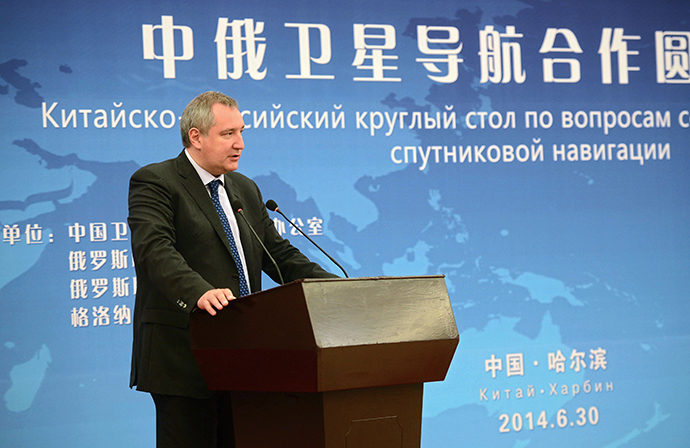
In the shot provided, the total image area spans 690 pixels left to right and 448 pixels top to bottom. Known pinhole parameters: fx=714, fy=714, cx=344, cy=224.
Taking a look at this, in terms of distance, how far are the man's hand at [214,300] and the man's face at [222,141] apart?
0.47m

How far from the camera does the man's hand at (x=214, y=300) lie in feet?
5.41

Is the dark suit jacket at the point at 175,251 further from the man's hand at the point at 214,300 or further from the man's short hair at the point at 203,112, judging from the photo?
the man's hand at the point at 214,300

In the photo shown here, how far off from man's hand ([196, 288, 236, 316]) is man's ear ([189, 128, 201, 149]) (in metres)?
0.55

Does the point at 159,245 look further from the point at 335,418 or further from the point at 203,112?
the point at 335,418

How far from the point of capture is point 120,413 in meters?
3.25

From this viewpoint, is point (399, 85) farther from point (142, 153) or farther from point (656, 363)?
point (656, 363)

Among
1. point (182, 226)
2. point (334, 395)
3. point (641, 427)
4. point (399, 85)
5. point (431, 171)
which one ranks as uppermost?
point (399, 85)

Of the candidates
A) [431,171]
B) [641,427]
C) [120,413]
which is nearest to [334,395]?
[120,413]

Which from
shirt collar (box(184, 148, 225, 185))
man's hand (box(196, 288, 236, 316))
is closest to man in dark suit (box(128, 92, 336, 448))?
shirt collar (box(184, 148, 225, 185))

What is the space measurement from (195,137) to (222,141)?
0.10m

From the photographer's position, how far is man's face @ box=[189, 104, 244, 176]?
6.62 feet

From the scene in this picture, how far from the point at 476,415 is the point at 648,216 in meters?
1.45

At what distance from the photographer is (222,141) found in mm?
2016

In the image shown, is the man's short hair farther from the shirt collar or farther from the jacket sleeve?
the jacket sleeve
